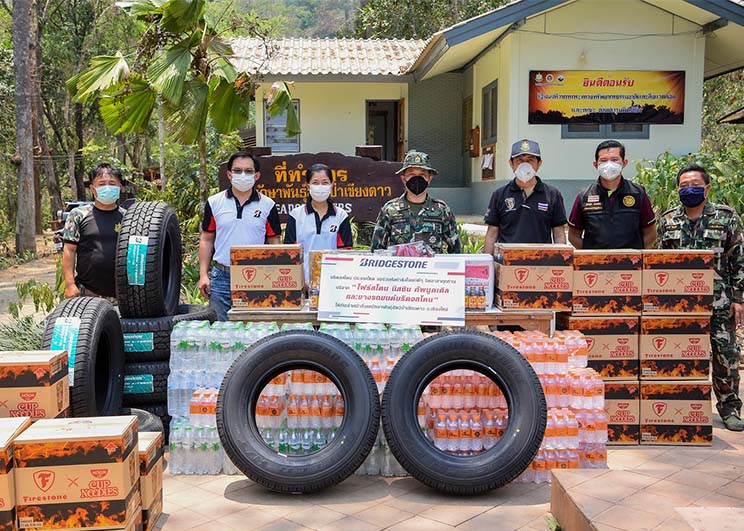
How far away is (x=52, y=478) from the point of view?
124 inches

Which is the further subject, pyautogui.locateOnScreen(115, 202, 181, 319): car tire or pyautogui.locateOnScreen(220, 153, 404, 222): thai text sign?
pyautogui.locateOnScreen(220, 153, 404, 222): thai text sign

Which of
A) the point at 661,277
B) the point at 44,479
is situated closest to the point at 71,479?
the point at 44,479

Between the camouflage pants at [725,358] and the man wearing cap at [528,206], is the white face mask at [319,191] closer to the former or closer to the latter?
the man wearing cap at [528,206]

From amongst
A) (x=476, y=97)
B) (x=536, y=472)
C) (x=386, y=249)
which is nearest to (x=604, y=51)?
(x=476, y=97)

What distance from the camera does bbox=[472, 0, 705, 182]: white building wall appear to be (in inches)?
531

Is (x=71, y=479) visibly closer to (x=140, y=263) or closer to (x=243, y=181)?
(x=140, y=263)

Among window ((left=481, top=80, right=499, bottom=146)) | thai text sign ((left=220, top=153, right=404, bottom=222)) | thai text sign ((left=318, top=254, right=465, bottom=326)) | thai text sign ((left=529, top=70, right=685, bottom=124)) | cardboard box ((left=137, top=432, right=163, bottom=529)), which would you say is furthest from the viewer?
window ((left=481, top=80, right=499, bottom=146))

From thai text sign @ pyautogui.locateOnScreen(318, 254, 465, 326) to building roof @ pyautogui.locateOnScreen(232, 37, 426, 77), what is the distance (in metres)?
10.1

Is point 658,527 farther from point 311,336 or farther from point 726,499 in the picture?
point 311,336

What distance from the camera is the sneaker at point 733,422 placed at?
539cm

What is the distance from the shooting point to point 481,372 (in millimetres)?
4277

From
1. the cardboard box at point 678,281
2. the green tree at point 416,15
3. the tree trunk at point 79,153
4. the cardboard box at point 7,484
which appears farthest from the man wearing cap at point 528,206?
the tree trunk at point 79,153

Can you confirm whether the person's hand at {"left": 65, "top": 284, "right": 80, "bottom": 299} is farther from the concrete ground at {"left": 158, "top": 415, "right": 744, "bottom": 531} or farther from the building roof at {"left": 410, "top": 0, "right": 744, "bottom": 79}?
the building roof at {"left": 410, "top": 0, "right": 744, "bottom": 79}

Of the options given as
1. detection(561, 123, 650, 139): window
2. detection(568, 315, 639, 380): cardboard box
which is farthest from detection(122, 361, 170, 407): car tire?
detection(561, 123, 650, 139): window
